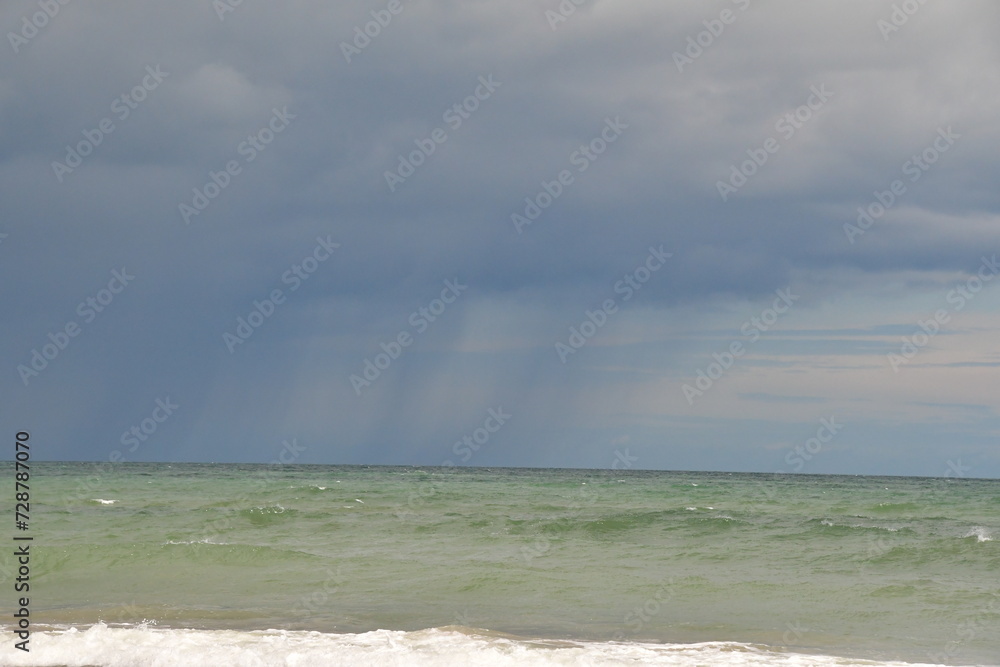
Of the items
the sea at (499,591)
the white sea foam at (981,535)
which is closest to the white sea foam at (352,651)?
the sea at (499,591)

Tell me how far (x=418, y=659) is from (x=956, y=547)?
17.2 metres

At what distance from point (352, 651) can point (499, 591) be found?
547cm

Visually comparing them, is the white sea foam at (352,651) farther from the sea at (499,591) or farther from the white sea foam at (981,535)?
the white sea foam at (981,535)

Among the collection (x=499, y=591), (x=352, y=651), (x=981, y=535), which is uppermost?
(x=352, y=651)

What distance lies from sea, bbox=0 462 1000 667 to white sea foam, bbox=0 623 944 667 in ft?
0.11

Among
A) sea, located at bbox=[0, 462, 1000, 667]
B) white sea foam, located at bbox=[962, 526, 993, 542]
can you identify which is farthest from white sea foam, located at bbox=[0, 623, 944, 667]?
white sea foam, located at bbox=[962, 526, 993, 542]

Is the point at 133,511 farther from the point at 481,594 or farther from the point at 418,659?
the point at 418,659

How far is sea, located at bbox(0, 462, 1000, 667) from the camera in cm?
1118

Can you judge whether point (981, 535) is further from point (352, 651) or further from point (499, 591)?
point (352, 651)

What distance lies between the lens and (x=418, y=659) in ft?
35.3

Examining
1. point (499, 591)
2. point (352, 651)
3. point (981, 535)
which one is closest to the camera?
point (352, 651)

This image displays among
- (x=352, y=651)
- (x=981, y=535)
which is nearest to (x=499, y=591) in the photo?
(x=352, y=651)

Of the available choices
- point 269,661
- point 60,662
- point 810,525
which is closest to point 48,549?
point 60,662

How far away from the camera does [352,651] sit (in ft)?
36.2
